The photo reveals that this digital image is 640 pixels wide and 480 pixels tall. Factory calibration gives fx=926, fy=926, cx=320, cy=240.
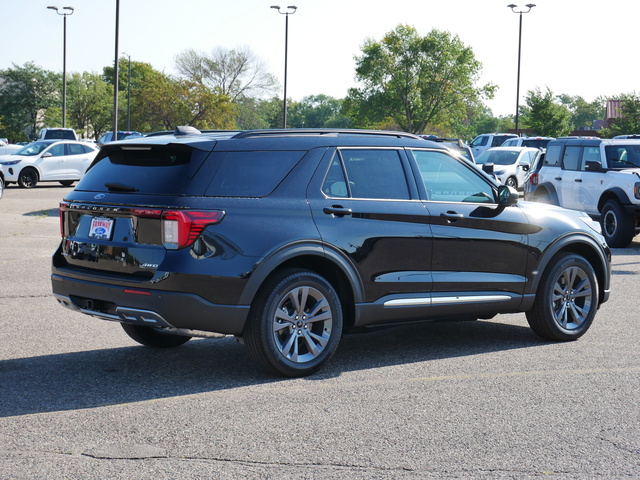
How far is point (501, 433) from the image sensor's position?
5117mm

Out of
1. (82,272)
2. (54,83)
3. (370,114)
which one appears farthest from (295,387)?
(54,83)

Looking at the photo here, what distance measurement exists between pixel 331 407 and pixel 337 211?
150 cm

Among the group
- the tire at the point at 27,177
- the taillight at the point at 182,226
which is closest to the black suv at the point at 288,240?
the taillight at the point at 182,226

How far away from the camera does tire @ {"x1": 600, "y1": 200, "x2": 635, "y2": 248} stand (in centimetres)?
1642

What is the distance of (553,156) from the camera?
1858cm

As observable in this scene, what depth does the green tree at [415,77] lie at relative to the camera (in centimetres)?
8581

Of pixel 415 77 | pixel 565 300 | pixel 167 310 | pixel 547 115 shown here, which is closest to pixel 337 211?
pixel 167 310

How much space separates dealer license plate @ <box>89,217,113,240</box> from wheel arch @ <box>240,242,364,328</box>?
1.03 m

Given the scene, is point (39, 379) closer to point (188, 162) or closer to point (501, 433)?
point (188, 162)

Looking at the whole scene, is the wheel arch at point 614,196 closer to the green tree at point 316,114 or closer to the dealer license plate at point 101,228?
the dealer license plate at point 101,228

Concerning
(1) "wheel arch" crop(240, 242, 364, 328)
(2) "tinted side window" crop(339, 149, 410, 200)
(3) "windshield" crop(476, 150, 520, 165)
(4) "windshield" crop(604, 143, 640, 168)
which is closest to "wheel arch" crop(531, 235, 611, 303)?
(2) "tinted side window" crop(339, 149, 410, 200)

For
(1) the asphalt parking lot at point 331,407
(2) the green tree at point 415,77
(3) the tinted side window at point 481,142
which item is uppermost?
(2) the green tree at point 415,77

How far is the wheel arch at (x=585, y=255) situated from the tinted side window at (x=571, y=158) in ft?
32.4

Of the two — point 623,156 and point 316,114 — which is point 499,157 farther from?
point 316,114
